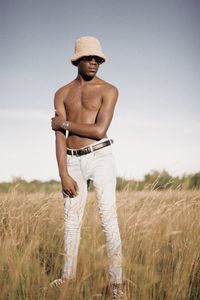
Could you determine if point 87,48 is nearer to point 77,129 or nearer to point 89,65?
point 89,65

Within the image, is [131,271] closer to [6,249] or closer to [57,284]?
[57,284]

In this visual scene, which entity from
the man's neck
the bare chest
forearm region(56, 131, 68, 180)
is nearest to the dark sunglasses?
the man's neck

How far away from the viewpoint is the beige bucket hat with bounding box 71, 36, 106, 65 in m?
3.23

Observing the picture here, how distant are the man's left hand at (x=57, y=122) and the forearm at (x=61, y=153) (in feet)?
0.15

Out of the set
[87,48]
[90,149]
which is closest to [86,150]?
[90,149]

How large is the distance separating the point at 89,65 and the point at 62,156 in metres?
0.72

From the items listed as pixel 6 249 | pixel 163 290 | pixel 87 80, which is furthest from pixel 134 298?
pixel 87 80

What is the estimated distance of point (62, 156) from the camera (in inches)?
128

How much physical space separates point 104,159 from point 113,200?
1.02ft

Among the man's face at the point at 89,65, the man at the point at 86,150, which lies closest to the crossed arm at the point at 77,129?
the man at the point at 86,150

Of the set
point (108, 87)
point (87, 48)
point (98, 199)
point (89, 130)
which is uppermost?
point (87, 48)

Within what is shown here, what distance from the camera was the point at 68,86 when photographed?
3490 mm

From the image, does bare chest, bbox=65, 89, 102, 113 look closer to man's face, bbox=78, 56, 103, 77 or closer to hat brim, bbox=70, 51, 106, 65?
man's face, bbox=78, 56, 103, 77

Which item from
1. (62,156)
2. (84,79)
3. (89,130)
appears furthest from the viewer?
(84,79)
